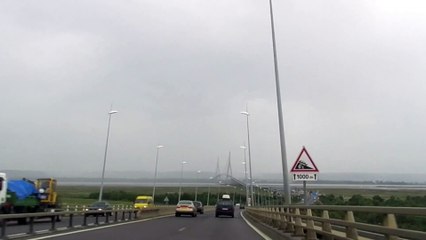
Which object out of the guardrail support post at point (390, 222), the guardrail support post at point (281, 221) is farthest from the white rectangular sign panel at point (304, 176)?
the guardrail support post at point (390, 222)

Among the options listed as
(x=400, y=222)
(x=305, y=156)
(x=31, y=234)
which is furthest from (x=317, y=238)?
(x=31, y=234)

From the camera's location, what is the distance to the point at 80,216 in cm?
4309

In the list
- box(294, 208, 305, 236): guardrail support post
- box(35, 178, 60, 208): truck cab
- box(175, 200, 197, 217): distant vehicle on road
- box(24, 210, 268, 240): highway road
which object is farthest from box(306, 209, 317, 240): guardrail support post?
box(175, 200, 197, 217): distant vehicle on road

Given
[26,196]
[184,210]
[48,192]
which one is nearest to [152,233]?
[26,196]

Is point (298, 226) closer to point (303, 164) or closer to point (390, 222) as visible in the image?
point (303, 164)

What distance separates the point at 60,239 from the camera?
19.2m

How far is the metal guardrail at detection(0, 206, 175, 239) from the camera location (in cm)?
1995

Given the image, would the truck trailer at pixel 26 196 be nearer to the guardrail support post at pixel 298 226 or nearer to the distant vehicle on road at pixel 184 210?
the distant vehicle on road at pixel 184 210

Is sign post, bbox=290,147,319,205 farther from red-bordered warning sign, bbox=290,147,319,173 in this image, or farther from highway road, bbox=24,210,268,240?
highway road, bbox=24,210,268,240

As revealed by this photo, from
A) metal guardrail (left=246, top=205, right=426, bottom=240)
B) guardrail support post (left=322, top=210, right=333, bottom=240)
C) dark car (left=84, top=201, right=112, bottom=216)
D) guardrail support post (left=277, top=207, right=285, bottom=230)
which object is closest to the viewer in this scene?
metal guardrail (left=246, top=205, right=426, bottom=240)

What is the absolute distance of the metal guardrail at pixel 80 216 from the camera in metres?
19.9

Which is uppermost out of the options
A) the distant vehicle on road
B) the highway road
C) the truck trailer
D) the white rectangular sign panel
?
the distant vehicle on road

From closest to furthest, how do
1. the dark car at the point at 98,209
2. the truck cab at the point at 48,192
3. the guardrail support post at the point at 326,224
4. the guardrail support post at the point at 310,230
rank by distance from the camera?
the guardrail support post at the point at 326,224 → the guardrail support post at the point at 310,230 → the dark car at the point at 98,209 → the truck cab at the point at 48,192

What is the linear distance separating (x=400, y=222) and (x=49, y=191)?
36.0m
